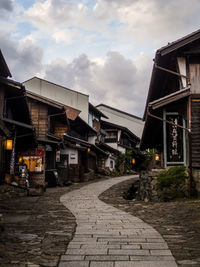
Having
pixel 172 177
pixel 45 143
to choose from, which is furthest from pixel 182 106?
pixel 45 143

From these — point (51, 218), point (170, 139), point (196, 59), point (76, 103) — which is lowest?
point (51, 218)

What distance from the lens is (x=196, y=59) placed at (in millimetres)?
13172

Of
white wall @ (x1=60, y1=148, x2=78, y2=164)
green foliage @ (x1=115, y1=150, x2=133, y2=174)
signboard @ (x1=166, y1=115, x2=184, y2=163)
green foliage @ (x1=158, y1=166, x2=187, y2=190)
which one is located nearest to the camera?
green foliage @ (x1=158, y1=166, x2=187, y2=190)

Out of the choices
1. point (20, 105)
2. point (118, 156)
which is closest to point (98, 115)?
point (118, 156)

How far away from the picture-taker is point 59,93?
34.8 metres

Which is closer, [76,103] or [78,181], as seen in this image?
[78,181]

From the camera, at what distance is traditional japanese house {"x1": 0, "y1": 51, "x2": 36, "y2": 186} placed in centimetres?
1597

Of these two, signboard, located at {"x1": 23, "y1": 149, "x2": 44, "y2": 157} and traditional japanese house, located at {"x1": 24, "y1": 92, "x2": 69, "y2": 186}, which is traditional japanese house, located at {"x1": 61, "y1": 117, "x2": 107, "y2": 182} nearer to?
traditional japanese house, located at {"x1": 24, "y1": 92, "x2": 69, "y2": 186}

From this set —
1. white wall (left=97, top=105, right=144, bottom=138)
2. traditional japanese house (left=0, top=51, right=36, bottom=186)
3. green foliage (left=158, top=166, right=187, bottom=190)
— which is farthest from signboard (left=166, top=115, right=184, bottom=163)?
white wall (left=97, top=105, right=144, bottom=138)

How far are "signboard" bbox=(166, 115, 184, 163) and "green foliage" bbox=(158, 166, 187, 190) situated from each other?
0.92 m

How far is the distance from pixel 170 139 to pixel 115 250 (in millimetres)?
9031

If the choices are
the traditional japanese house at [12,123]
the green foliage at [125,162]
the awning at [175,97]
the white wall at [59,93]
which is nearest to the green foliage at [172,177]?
the awning at [175,97]

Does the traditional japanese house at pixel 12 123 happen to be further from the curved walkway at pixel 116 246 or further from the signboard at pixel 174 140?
the curved walkway at pixel 116 246

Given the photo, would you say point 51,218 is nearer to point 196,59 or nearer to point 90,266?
point 90,266
